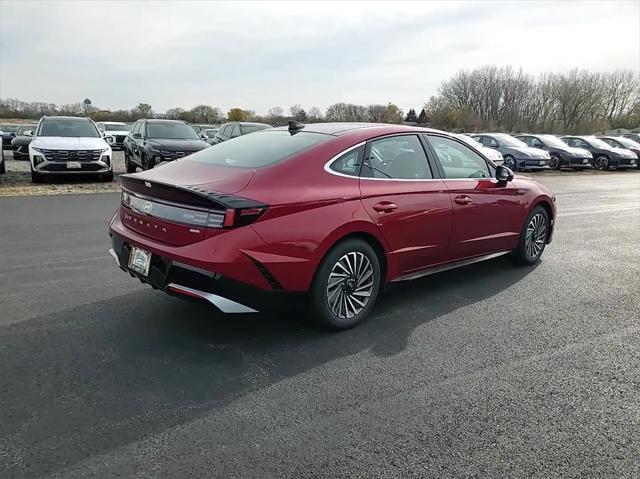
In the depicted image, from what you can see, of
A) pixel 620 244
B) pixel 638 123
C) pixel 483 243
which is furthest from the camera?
pixel 638 123

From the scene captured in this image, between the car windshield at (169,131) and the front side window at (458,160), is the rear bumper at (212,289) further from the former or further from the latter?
the car windshield at (169,131)

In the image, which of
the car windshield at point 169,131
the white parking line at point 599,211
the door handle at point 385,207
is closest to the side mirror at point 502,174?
the door handle at point 385,207

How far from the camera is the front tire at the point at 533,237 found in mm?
5801

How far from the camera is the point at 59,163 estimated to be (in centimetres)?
1176

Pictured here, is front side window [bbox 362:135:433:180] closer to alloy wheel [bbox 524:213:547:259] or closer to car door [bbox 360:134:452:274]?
car door [bbox 360:134:452:274]

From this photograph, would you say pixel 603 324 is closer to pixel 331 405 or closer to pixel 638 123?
pixel 331 405

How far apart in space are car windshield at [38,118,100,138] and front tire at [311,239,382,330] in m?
11.3

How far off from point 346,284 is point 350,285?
4 centimetres

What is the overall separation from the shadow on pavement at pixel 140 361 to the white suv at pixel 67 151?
8759 millimetres

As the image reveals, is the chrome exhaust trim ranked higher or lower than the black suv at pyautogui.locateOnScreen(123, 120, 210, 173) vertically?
lower

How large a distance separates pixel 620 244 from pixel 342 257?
219 inches

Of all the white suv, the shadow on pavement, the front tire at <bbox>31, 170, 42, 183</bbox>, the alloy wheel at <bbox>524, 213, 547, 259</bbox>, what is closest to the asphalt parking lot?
the shadow on pavement

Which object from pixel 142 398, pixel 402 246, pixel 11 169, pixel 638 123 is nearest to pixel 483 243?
pixel 402 246

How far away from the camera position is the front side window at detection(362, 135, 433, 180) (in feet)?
13.7
